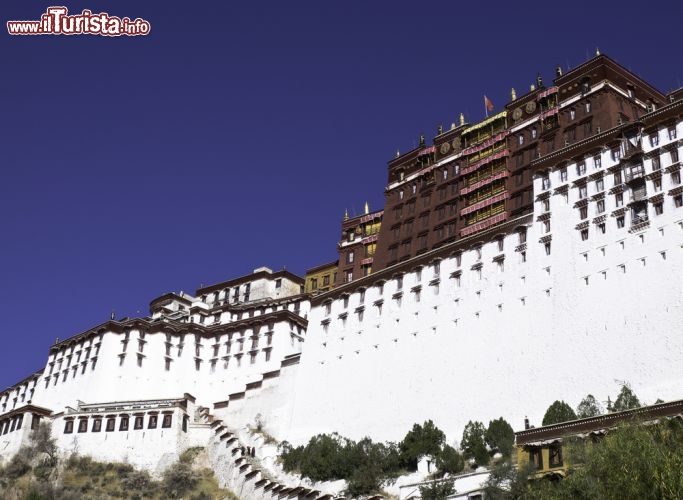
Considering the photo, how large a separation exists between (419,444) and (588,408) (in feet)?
36.5

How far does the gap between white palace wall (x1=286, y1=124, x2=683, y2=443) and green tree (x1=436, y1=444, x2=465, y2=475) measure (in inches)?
215

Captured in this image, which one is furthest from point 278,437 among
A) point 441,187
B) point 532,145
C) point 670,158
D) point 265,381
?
point 670,158

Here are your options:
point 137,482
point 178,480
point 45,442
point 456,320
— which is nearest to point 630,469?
point 456,320

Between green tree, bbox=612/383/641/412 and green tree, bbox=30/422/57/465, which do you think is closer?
green tree, bbox=612/383/641/412

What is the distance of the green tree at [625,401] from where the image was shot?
46759 mm

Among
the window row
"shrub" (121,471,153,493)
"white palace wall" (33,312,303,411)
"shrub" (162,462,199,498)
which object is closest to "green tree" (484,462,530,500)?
"shrub" (162,462,199,498)

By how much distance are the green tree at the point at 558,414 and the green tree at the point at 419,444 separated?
780 cm

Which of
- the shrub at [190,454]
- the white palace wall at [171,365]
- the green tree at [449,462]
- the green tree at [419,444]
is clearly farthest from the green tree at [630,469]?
→ the white palace wall at [171,365]

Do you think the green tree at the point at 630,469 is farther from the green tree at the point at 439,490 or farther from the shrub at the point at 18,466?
the shrub at the point at 18,466

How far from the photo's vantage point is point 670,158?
5531cm

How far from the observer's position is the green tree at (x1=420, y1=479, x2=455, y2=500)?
4619 centimetres

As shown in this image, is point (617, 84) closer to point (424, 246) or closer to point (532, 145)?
point (532, 145)

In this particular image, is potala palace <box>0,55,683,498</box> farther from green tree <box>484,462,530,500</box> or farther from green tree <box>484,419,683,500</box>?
green tree <box>484,419,683,500</box>

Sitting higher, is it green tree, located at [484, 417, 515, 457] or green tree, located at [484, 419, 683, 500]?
green tree, located at [484, 417, 515, 457]
